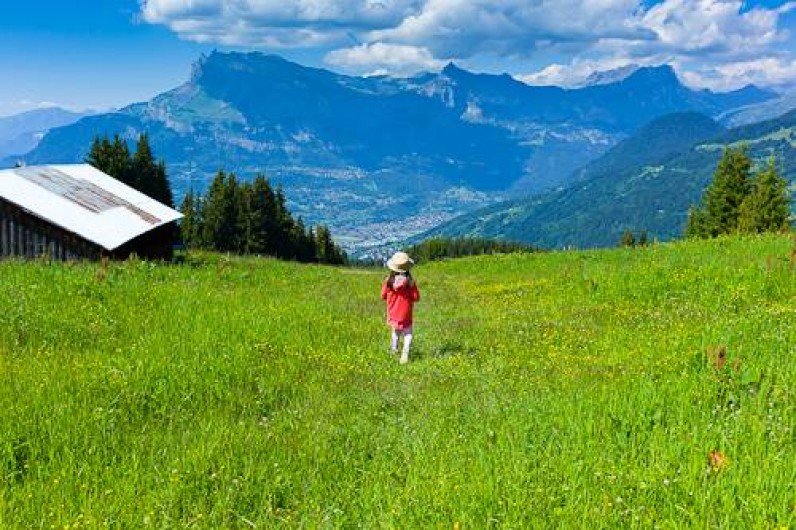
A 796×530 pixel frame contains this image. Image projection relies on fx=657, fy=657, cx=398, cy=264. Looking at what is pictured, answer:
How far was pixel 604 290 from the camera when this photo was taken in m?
17.8

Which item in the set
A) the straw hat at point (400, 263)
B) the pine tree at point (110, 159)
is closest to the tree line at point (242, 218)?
the pine tree at point (110, 159)

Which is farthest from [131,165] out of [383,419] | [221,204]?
[383,419]

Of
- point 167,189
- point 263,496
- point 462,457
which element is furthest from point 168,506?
point 167,189

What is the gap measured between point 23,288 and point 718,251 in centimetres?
1902

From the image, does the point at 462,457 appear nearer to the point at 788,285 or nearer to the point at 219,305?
the point at 219,305

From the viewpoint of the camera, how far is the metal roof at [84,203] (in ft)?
92.8

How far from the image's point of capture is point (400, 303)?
11.9 meters

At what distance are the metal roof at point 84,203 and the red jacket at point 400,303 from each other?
19.1m

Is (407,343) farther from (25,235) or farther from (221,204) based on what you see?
(221,204)

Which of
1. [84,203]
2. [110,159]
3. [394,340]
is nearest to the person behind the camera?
[394,340]

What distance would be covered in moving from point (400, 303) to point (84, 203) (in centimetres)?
2435

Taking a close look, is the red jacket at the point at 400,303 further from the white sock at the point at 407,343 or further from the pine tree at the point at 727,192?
the pine tree at the point at 727,192

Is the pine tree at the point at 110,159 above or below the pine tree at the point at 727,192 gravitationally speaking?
above

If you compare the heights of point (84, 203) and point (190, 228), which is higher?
point (84, 203)
